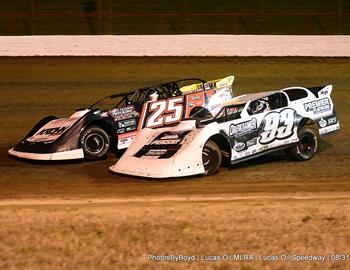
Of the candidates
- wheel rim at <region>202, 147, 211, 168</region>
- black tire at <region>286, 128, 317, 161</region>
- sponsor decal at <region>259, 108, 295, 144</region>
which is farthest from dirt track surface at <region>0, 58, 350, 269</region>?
sponsor decal at <region>259, 108, 295, 144</region>

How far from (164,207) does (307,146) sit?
421cm

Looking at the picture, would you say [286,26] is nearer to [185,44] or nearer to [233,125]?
[185,44]

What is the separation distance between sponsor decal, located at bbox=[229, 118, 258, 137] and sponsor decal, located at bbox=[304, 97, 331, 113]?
3.96 feet

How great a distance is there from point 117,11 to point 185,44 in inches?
297

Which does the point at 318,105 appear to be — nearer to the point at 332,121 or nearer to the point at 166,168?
the point at 332,121

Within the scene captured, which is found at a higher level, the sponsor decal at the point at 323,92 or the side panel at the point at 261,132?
the sponsor decal at the point at 323,92

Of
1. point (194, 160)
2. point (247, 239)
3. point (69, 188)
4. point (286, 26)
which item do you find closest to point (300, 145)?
point (194, 160)

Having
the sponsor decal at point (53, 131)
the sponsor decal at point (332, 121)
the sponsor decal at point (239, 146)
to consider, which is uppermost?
the sponsor decal at point (53, 131)

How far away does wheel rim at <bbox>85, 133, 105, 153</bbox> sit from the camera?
1326 cm

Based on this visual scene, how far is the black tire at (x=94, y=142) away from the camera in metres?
13.2

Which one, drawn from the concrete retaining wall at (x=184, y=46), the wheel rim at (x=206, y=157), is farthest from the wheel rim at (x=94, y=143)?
the concrete retaining wall at (x=184, y=46)

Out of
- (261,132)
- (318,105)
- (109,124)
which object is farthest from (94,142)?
(318,105)

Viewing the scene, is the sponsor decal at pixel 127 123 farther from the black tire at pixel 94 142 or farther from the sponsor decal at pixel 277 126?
the sponsor decal at pixel 277 126

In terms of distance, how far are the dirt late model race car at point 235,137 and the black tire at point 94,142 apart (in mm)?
1043
